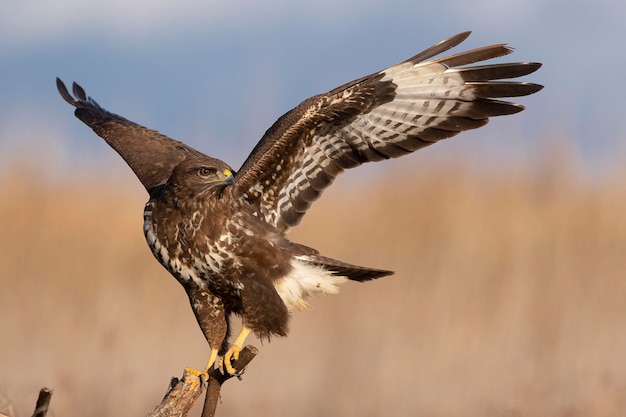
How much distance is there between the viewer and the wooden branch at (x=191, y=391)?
6.39 m

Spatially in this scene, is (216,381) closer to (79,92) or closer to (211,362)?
(211,362)

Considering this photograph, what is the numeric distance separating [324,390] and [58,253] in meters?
2.31

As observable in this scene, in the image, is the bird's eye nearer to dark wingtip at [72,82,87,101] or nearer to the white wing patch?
the white wing patch

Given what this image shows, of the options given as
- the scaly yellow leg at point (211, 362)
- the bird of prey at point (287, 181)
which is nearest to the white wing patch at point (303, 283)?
the bird of prey at point (287, 181)

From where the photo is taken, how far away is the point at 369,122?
24.9 feet

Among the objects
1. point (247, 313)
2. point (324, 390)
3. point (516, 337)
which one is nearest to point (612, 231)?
point (516, 337)

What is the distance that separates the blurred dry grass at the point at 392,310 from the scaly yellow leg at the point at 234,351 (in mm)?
2515

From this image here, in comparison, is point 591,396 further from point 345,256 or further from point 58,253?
point 58,253

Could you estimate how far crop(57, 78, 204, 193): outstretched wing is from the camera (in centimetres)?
797

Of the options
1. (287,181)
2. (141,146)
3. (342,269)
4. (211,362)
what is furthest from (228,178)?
(141,146)

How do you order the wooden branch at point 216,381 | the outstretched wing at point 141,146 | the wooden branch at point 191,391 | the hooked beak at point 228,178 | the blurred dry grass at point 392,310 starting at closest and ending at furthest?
1. the wooden branch at point 191,391
2. the wooden branch at point 216,381
3. the hooked beak at point 228,178
4. the outstretched wing at point 141,146
5. the blurred dry grass at point 392,310

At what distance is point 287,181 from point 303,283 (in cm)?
69

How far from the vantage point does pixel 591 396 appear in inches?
356

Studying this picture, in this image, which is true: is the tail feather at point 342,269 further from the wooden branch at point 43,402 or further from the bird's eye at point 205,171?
the wooden branch at point 43,402
